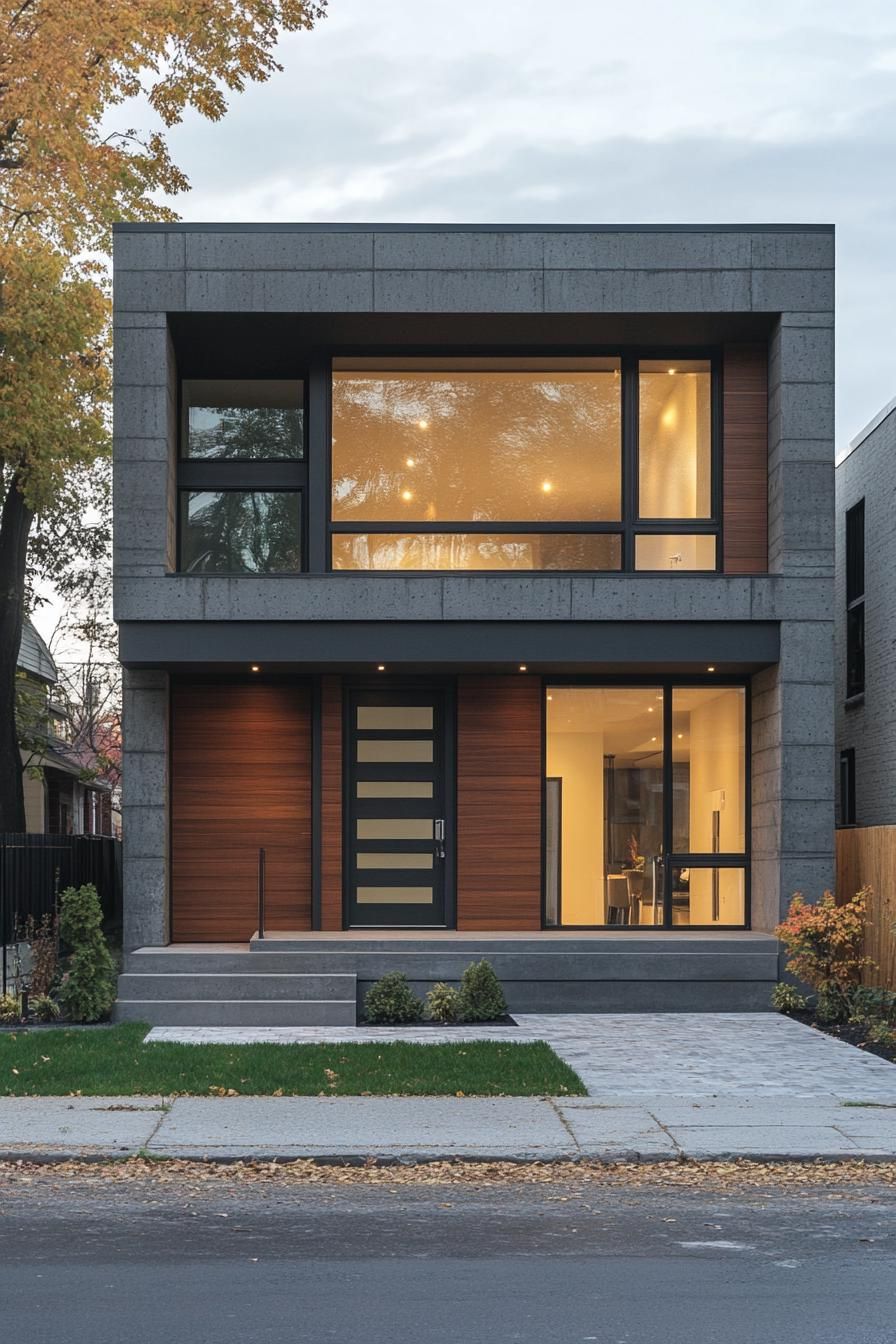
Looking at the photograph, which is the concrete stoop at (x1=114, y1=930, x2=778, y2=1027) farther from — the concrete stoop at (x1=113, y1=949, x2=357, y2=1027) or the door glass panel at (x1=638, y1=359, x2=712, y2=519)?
the door glass panel at (x1=638, y1=359, x2=712, y2=519)

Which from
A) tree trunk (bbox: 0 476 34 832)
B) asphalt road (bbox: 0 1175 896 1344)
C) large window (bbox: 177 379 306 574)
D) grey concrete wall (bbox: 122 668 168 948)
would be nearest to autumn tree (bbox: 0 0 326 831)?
tree trunk (bbox: 0 476 34 832)

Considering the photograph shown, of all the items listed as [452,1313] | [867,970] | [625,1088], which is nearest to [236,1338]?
[452,1313]

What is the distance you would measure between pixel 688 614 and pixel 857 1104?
23.3ft

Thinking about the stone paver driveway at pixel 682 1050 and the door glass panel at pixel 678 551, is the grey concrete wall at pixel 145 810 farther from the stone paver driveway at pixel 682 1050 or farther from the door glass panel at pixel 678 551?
the door glass panel at pixel 678 551

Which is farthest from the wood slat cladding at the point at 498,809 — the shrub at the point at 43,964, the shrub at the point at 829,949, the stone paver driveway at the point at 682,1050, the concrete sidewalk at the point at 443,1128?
the concrete sidewalk at the point at 443,1128

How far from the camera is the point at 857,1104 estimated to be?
1150 cm

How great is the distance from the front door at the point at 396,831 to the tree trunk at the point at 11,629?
877 centimetres

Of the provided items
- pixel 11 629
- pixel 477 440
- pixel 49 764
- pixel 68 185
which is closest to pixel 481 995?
pixel 477 440

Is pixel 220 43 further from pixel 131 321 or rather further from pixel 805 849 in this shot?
pixel 805 849

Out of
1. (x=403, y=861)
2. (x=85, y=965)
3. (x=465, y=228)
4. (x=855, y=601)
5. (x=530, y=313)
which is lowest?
(x=85, y=965)

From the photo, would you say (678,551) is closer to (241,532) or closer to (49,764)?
(241,532)

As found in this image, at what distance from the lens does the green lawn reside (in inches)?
468

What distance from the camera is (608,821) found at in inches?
718

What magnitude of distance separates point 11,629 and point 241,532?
27.3 ft
